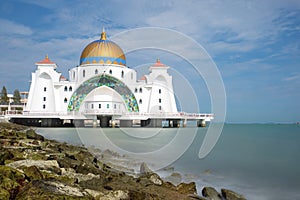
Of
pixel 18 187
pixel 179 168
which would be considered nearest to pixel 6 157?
pixel 18 187

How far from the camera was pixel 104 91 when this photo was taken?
37844mm

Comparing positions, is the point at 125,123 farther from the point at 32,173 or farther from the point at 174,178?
the point at 32,173

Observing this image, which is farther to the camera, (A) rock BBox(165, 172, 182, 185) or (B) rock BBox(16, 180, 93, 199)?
(A) rock BBox(165, 172, 182, 185)

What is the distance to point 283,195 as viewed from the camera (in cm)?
783

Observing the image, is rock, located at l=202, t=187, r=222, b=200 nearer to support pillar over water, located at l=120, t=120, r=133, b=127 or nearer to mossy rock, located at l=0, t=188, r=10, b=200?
mossy rock, located at l=0, t=188, r=10, b=200

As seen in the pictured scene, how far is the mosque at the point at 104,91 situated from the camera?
3635 cm

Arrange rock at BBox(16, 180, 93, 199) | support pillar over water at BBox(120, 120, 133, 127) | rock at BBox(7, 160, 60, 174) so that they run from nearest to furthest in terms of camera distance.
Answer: rock at BBox(16, 180, 93, 199) < rock at BBox(7, 160, 60, 174) < support pillar over water at BBox(120, 120, 133, 127)

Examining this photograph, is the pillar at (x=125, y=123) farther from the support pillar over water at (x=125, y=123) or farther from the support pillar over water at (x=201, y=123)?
the support pillar over water at (x=201, y=123)

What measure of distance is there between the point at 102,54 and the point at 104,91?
15.9 feet

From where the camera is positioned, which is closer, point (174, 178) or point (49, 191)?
point (49, 191)

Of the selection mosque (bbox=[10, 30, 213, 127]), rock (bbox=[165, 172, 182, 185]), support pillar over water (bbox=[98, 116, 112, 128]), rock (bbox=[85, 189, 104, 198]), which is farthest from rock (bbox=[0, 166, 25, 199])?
support pillar over water (bbox=[98, 116, 112, 128])

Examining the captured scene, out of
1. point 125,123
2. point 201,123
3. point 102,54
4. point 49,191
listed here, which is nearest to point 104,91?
point 102,54

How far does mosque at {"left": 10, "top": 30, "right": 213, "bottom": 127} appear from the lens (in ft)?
119

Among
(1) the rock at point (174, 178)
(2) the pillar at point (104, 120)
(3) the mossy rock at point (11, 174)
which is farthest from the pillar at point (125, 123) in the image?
(3) the mossy rock at point (11, 174)
